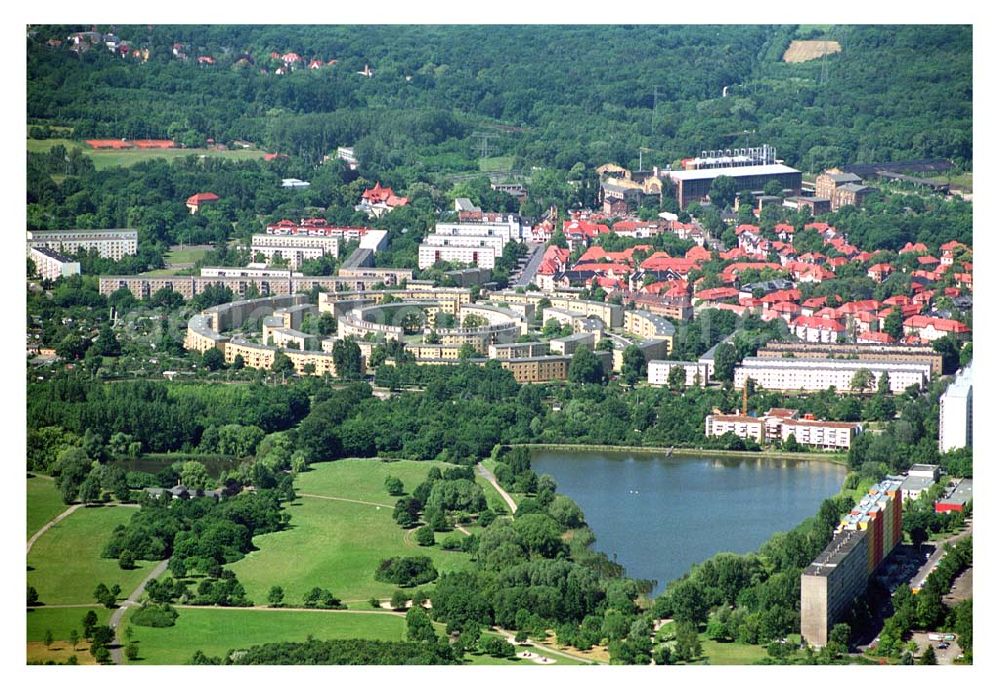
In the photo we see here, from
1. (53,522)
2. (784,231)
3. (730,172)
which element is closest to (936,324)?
(784,231)

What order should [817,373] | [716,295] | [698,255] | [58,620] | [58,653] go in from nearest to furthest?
[58,653] → [58,620] → [817,373] → [716,295] → [698,255]

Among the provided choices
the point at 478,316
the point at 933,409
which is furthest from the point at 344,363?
the point at 933,409

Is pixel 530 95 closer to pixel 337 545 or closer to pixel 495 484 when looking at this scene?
pixel 495 484

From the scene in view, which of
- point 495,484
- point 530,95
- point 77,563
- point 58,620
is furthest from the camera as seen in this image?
point 530,95

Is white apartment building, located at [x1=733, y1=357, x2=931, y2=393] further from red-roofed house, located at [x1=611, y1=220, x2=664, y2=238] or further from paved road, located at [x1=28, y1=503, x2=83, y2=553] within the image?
paved road, located at [x1=28, y1=503, x2=83, y2=553]

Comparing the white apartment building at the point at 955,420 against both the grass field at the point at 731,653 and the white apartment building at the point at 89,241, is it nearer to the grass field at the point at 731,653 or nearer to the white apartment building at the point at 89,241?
the grass field at the point at 731,653

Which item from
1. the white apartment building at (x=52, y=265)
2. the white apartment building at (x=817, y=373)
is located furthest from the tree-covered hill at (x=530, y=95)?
the white apartment building at (x=817, y=373)
